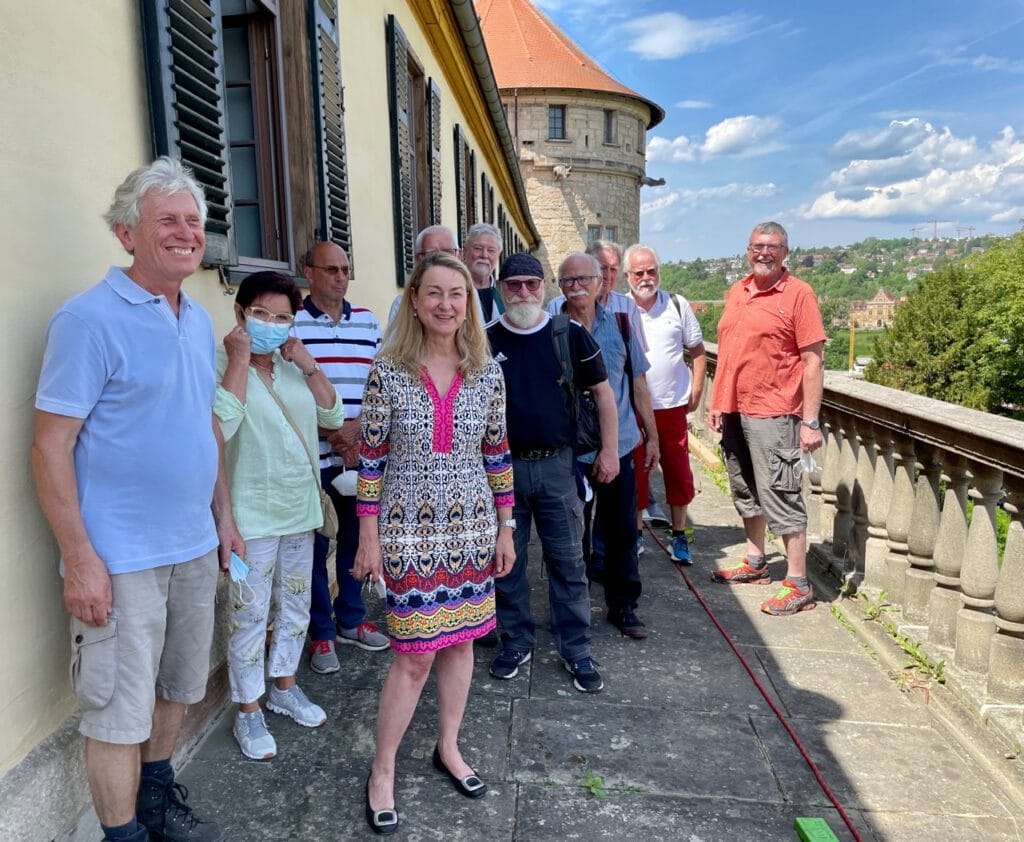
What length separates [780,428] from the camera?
4094mm

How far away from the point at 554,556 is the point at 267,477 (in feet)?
4.07

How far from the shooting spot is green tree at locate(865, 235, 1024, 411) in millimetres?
49406

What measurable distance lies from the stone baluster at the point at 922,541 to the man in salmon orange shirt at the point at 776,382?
53 centimetres

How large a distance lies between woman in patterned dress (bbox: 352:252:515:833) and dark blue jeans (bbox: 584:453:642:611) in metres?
1.31

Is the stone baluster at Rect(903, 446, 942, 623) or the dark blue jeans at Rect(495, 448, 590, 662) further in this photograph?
the stone baluster at Rect(903, 446, 942, 623)

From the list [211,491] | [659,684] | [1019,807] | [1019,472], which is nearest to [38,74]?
[211,491]

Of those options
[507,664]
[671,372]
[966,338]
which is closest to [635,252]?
[671,372]

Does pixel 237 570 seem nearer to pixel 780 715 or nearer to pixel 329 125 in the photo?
pixel 780 715

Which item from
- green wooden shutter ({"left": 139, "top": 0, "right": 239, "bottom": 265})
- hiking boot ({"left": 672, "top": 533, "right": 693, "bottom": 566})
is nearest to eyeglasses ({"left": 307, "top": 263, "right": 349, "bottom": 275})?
green wooden shutter ({"left": 139, "top": 0, "right": 239, "bottom": 265})

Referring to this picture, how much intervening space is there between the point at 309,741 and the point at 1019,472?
9.13ft

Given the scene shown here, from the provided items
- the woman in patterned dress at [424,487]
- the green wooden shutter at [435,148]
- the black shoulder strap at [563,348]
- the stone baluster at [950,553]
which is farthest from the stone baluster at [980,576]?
the green wooden shutter at [435,148]

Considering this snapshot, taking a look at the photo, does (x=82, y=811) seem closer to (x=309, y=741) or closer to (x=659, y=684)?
(x=309, y=741)

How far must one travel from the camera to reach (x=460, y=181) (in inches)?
383

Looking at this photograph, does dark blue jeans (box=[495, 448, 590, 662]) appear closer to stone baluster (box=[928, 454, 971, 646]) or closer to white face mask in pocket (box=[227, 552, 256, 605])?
white face mask in pocket (box=[227, 552, 256, 605])
